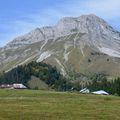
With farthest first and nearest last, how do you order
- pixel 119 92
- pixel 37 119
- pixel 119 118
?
pixel 119 92 → pixel 119 118 → pixel 37 119

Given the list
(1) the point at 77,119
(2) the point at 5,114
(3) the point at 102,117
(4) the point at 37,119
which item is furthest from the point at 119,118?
(2) the point at 5,114

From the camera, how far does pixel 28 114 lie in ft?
172

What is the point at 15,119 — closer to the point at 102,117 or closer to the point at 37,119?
the point at 37,119

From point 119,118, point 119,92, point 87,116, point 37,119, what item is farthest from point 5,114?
point 119,92

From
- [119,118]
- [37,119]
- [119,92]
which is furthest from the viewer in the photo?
[119,92]

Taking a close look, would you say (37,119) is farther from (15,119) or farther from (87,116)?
(87,116)

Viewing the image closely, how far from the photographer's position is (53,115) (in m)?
52.0

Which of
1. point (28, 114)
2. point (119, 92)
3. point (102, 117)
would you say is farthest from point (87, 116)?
point (119, 92)

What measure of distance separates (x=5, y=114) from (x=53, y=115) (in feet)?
19.9

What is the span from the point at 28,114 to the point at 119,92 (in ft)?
482

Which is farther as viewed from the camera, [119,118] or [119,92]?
[119,92]

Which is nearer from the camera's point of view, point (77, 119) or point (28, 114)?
point (77, 119)

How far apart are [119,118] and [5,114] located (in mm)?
14167

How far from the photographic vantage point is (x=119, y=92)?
19562 centimetres
